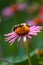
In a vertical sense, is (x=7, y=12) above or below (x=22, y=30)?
above

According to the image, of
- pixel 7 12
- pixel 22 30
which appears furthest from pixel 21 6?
pixel 22 30

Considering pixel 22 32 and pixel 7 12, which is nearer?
pixel 22 32

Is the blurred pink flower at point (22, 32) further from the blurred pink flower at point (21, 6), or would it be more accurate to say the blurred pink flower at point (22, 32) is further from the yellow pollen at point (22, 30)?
the blurred pink flower at point (21, 6)

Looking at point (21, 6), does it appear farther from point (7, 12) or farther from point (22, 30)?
point (22, 30)

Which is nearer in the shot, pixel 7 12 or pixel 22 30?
pixel 22 30

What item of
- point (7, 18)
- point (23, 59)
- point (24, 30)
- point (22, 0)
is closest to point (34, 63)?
point (23, 59)

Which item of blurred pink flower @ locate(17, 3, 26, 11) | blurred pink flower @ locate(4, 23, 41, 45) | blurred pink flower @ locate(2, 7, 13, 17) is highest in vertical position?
blurred pink flower @ locate(17, 3, 26, 11)

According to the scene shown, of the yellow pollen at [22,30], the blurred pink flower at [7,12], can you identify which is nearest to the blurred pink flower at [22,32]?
the yellow pollen at [22,30]

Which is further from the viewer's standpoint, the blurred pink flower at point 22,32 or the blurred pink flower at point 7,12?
the blurred pink flower at point 7,12

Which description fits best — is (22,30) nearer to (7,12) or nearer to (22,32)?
(22,32)

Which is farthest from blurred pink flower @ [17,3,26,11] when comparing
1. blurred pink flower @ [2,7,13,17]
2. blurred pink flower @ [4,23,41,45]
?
blurred pink flower @ [4,23,41,45]

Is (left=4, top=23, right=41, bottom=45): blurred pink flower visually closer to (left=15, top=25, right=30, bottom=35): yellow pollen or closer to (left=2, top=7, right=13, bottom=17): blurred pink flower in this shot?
(left=15, top=25, right=30, bottom=35): yellow pollen
